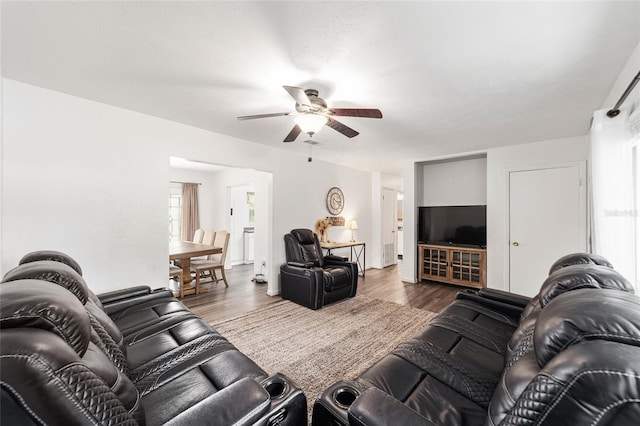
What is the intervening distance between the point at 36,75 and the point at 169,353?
8.19 feet

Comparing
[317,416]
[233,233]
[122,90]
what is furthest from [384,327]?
[233,233]

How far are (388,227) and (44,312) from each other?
21.5 ft

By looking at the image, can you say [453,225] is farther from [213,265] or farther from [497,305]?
[213,265]

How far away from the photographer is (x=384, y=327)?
307 cm

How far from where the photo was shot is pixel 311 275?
144 inches

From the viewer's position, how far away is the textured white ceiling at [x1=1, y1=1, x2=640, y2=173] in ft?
4.67

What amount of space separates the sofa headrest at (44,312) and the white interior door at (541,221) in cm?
510

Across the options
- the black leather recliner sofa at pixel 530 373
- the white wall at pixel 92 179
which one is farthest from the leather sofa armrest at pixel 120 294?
the black leather recliner sofa at pixel 530 373

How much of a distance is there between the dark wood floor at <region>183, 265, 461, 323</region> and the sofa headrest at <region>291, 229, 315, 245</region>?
1.00m

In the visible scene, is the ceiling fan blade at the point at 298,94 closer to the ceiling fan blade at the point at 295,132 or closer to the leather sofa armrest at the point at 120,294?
the ceiling fan blade at the point at 295,132

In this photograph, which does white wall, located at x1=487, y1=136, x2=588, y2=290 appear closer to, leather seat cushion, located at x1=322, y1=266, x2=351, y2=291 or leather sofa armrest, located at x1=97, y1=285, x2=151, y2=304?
leather seat cushion, located at x1=322, y1=266, x2=351, y2=291

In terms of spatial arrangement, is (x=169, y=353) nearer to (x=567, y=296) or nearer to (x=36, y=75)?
(x=567, y=296)

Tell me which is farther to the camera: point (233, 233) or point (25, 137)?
point (233, 233)

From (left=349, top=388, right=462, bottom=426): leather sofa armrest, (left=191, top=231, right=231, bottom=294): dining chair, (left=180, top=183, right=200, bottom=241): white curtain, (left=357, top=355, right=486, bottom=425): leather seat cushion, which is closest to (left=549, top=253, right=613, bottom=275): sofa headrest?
(left=357, top=355, right=486, bottom=425): leather seat cushion
